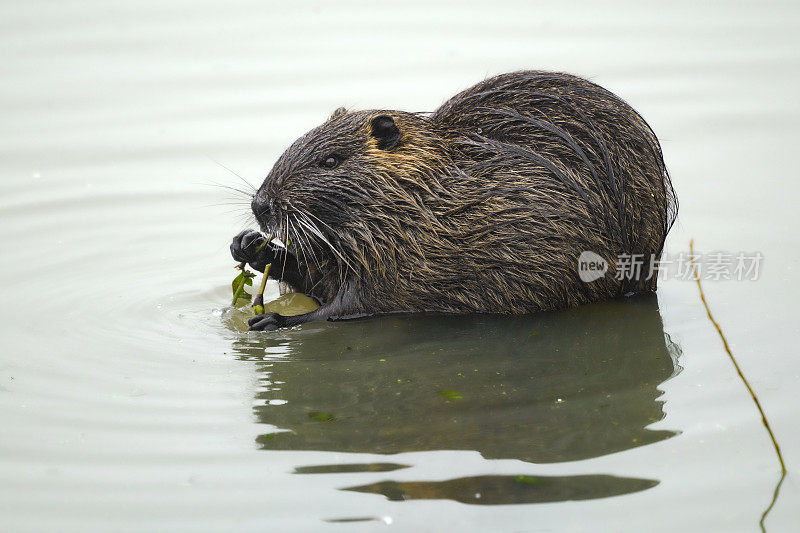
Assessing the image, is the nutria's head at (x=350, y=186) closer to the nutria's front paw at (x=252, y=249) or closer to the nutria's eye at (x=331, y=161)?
the nutria's eye at (x=331, y=161)

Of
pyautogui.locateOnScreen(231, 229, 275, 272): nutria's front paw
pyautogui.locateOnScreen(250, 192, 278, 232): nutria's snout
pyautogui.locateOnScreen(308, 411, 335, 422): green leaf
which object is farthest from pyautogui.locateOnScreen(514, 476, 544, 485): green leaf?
pyautogui.locateOnScreen(231, 229, 275, 272): nutria's front paw

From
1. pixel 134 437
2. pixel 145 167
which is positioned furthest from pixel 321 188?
pixel 145 167

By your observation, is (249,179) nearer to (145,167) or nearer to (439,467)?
(145,167)

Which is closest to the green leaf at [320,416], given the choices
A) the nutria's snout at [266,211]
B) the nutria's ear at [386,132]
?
the nutria's snout at [266,211]

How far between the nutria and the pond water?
20cm

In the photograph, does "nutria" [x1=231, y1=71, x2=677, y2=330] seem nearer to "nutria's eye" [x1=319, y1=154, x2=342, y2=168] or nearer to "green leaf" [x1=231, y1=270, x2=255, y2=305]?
"nutria's eye" [x1=319, y1=154, x2=342, y2=168]

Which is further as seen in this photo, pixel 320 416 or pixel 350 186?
pixel 350 186

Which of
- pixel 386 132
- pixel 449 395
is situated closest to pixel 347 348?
pixel 449 395

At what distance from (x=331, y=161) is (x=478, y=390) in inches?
55.1

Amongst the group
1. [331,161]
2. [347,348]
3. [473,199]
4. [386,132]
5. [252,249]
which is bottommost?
[347,348]

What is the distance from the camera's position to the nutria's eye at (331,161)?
545 cm

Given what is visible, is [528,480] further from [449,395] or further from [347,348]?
[347,348]

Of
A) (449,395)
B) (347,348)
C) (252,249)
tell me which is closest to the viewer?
(449,395)

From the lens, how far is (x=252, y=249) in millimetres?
5734
